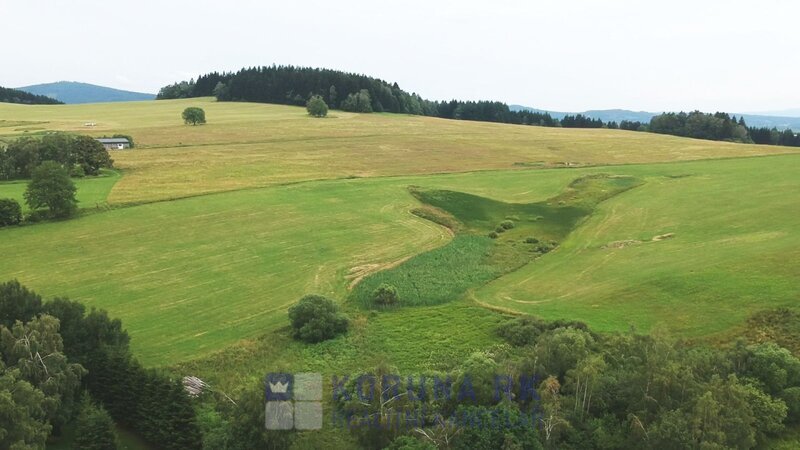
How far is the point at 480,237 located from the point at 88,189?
171 ft

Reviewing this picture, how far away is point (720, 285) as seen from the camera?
131 feet

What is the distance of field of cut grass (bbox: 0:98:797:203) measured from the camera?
86.5m

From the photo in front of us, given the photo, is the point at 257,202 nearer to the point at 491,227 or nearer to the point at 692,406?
the point at 491,227

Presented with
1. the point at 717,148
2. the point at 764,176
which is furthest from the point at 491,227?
the point at 717,148

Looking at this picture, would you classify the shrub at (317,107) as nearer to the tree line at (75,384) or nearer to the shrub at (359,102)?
the shrub at (359,102)

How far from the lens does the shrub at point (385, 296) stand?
4238cm

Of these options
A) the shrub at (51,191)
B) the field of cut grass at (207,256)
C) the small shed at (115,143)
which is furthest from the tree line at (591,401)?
the small shed at (115,143)

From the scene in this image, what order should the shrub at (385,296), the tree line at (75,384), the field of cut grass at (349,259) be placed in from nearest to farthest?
the tree line at (75,384)
the field of cut grass at (349,259)
the shrub at (385,296)

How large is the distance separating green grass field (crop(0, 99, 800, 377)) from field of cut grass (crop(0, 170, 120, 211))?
475 mm

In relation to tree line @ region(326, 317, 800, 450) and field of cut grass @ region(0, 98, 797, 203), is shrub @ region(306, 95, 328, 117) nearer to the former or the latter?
field of cut grass @ region(0, 98, 797, 203)

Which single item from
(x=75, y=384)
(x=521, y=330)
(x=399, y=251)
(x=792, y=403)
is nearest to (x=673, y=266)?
(x=521, y=330)

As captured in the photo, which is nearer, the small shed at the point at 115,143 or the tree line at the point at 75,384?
the tree line at the point at 75,384

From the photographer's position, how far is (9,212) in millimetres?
57906

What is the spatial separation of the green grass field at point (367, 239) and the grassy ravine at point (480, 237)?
1.03m
